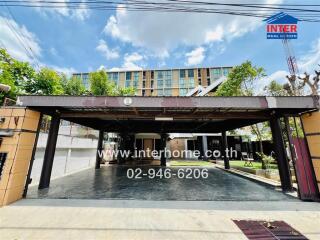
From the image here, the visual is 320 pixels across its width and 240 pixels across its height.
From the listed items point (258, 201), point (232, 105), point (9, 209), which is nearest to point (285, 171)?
point (258, 201)

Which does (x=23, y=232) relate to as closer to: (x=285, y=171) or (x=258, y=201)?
(x=258, y=201)

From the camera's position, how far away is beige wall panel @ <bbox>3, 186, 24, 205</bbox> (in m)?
4.46

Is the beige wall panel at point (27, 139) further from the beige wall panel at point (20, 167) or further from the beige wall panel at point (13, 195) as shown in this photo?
the beige wall panel at point (13, 195)

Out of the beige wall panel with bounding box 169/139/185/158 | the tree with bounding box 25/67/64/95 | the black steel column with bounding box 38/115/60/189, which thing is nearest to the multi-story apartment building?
the beige wall panel with bounding box 169/139/185/158

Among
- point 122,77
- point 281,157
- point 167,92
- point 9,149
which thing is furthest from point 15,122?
point 122,77

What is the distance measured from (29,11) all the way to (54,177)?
24.6 ft

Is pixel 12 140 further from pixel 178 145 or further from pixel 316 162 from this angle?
pixel 178 145

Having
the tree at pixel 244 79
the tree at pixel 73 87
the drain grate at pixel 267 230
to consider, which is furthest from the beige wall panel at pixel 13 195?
the tree at pixel 73 87

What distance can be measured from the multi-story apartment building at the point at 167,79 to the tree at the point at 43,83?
2275cm

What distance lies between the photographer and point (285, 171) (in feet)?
19.6

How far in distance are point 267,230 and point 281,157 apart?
150 inches

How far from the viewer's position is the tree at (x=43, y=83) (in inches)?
637

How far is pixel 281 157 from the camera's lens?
608 centimetres

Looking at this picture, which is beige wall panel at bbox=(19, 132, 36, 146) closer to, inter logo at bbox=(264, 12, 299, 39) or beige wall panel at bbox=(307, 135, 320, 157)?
beige wall panel at bbox=(307, 135, 320, 157)
